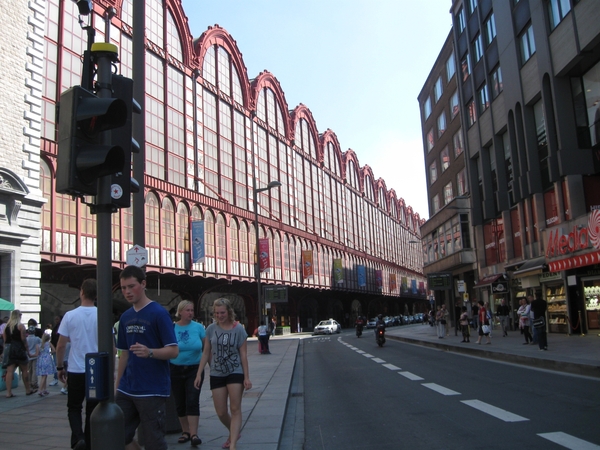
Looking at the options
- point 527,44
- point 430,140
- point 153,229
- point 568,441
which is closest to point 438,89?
point 430,140

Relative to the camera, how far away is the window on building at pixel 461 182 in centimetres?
4216

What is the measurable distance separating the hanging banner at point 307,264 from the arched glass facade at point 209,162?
0.62m

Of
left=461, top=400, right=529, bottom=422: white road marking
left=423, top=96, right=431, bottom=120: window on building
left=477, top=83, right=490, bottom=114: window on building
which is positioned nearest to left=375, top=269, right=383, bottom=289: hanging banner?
left=423, top=96, right=431, bottom=120: window on building

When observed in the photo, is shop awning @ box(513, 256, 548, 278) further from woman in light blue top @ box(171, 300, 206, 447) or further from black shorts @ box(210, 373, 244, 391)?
black shorts @ box(210, 373, 244, 391)

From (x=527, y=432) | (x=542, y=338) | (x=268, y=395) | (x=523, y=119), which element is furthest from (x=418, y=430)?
(x=523, y=119)

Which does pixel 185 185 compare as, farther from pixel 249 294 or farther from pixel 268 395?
pixel 268 395

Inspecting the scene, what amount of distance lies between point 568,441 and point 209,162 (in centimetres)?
4361

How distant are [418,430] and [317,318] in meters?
71.3

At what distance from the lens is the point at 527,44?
29188 mm

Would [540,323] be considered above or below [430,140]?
below

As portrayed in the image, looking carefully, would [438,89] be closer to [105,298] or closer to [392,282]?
[105,298]

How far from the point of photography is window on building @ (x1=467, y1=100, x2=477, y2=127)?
3890 cm

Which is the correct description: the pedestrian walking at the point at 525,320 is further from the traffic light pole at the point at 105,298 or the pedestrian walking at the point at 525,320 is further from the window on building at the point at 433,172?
the window on building at the point at 433,172

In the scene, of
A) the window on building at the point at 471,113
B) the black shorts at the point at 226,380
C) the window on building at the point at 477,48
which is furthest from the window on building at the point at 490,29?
the black shorts at the point at 226,380
